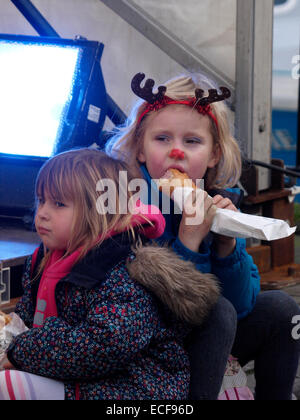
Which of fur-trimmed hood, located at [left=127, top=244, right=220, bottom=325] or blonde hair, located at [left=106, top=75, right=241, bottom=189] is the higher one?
blonde hair, located at [left=106, top=75, right=241, bottom=189]

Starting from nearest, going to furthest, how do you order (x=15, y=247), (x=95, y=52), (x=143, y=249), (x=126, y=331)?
1. (x=126, y=331)
2. (x=143, y=249)
3. (x=15, y=247)
4. (x=95, y=52)

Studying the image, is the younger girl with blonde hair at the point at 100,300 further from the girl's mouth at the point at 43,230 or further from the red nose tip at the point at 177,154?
the red nose tip at the point at 177,154

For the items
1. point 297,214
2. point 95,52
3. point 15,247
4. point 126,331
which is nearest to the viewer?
point 126,331

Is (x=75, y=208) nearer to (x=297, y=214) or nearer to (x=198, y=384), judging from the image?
(x=198, y=384)

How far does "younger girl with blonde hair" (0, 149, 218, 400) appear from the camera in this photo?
4.41 ft

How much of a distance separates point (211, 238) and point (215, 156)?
0.29 meters

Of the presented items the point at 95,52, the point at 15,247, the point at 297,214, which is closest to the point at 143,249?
the point at 15,247

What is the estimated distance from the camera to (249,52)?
3.45 metres

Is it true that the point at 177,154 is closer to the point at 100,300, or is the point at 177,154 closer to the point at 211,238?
the point at 211,238

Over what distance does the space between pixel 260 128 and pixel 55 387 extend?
2480 millimetres

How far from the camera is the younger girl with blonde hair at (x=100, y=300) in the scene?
134 centimetres

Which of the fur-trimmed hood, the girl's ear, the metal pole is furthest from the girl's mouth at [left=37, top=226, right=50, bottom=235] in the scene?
the metal pole

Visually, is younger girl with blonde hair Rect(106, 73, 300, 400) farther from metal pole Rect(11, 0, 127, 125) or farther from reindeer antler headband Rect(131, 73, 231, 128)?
metal pole Rect(11, 0, 127, 125)

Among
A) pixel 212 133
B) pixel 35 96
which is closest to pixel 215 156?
pixel 212 133
